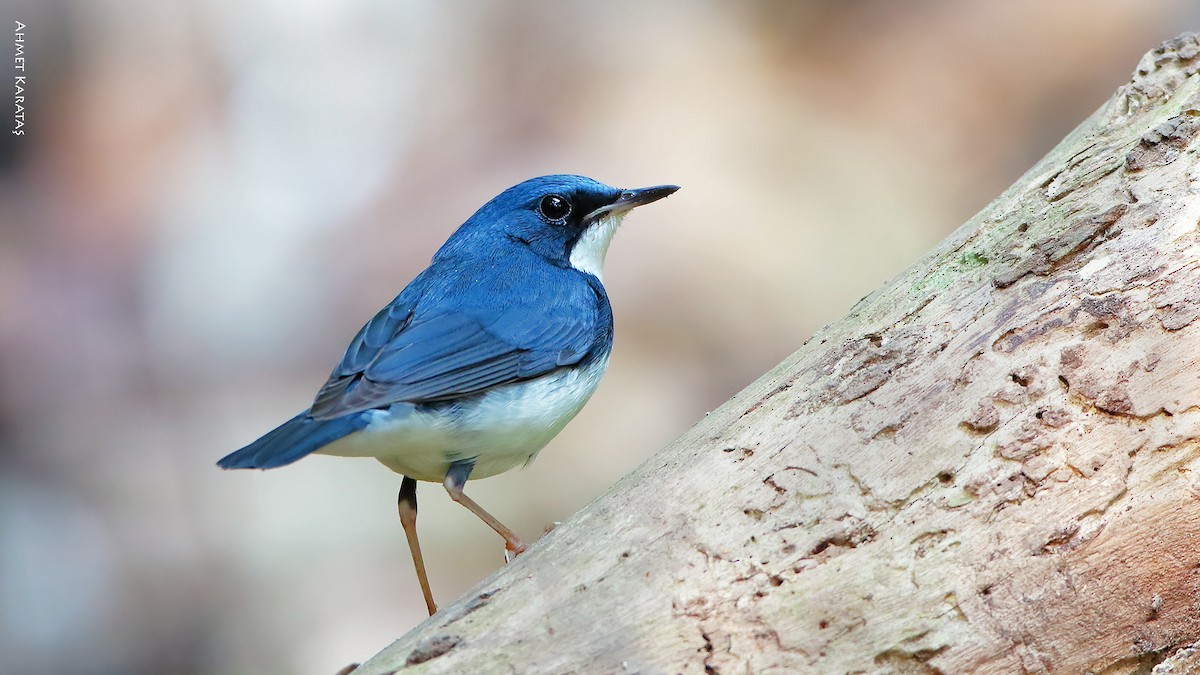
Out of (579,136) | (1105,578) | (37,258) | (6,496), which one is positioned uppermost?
(37,258)

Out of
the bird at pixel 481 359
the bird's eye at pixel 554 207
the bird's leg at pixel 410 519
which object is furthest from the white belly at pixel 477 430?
the bird's eye at pixel 554 207

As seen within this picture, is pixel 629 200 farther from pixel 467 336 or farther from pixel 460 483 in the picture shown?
pixel 460 483

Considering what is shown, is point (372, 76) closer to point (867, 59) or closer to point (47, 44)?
point (47, 44)

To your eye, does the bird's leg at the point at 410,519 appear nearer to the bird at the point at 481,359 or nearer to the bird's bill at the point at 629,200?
the bird at the point at 481,359

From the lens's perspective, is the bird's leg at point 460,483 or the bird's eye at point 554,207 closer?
the bird's leg at point 460,483

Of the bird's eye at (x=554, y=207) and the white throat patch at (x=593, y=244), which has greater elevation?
the bird's eye at (x=554, y=207)

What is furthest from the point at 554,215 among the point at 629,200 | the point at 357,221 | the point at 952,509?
the point at 357,221

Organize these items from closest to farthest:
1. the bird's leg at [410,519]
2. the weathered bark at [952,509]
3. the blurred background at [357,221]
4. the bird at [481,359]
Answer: the weathered bark at [952,509]
the bird at [481,359]
the bird's leg at [410,519]
the blurred background at [357,221]

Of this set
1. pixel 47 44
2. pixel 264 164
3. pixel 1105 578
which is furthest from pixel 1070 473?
pixel 47 44
